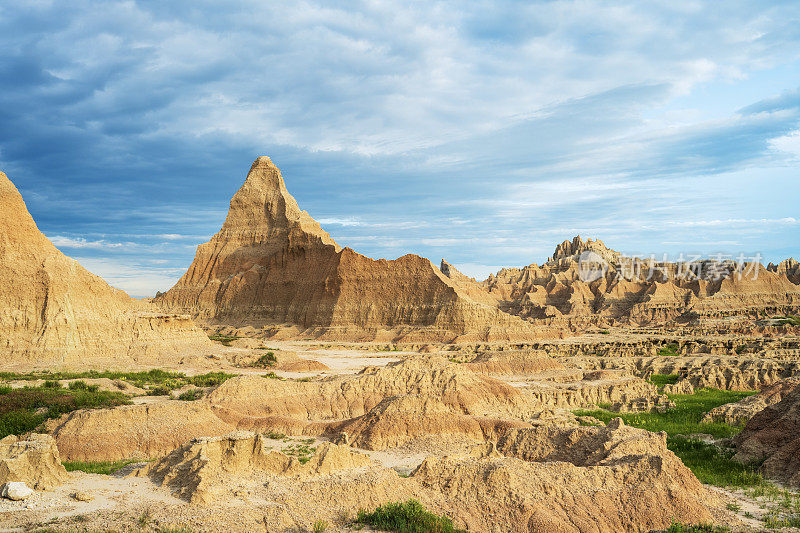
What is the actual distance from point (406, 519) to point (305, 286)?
8348cm

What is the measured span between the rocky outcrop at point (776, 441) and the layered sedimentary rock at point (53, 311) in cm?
3940

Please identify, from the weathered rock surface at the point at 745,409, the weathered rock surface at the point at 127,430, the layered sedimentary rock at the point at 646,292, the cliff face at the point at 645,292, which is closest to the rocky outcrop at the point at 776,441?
the weathered rock surface at the point at 745,409

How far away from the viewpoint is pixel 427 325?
77062 millimetres

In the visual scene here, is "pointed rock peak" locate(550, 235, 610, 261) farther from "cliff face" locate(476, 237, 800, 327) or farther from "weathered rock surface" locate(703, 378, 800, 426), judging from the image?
"weathered rock surface" locate(703, 378, 800, 426)

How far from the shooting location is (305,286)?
92750 millimetres

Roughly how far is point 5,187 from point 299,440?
3698 centimetres

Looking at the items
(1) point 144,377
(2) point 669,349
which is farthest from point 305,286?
(1) point 144,377

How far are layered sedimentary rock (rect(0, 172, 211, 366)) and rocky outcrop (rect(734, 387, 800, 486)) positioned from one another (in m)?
39.4

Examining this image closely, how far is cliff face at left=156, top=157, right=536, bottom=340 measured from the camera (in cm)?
7725

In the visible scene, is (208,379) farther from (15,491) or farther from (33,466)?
(15,491)

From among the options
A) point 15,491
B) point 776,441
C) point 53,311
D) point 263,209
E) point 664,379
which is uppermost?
point 263,209

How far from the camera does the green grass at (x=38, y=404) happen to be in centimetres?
2006

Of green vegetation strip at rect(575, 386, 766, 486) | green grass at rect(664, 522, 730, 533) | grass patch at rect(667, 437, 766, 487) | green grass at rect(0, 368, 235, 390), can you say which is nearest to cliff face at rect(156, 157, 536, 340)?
green grass at rect(0, 368, 235, 390)

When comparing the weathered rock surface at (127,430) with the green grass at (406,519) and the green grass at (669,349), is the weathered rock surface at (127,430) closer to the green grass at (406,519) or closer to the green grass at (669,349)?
the green grass at (406,519)
